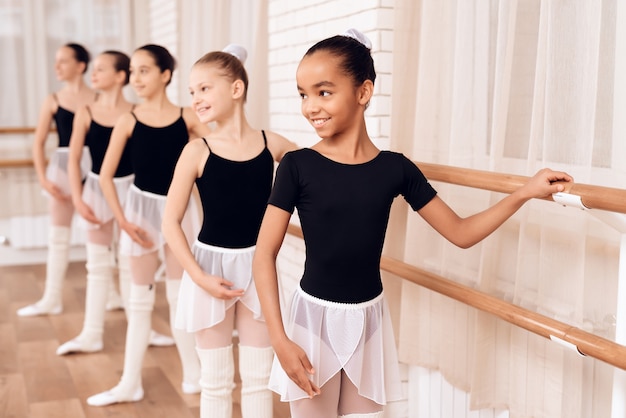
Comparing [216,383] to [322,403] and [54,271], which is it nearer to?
[322,403]

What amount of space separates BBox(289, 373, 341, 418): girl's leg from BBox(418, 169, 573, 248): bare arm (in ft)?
1.34

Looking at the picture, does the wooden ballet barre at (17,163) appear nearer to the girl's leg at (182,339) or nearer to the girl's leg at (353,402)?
the girl's leg at (182,339)

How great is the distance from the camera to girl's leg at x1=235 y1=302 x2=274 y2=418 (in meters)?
2.26

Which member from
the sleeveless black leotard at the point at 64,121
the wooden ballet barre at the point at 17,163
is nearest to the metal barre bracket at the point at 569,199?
the sleeveless black leotard at the point at 64,121

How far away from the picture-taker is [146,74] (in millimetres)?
3008

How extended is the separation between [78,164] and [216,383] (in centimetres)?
171

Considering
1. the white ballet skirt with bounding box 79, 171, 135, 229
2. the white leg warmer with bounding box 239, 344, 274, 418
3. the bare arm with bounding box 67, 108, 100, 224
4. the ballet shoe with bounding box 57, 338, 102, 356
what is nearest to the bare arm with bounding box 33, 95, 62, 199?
the white ballet skirt with bounding box 79, 171, 135, 229

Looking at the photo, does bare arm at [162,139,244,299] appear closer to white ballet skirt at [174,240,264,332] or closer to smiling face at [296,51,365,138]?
white ballet skirt at [174,240,264,332]

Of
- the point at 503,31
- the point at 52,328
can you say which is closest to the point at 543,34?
the point at 503,31

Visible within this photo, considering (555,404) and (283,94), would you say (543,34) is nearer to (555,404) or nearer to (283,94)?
(555,404)

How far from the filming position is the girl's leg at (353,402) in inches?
69.9

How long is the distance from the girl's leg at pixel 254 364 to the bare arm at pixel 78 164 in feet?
5.21

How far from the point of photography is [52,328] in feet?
13.9

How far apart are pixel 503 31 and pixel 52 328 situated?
3.10 metres
